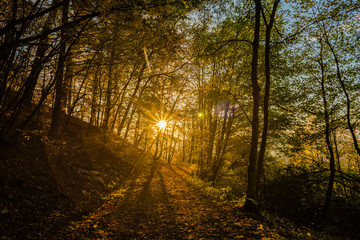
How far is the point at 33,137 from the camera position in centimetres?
787

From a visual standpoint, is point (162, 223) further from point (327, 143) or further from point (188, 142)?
point (327, 143)

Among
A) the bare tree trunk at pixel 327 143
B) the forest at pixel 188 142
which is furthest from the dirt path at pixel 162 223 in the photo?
the bare tree trunk at pixel 327 143

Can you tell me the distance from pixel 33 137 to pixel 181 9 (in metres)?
8.78

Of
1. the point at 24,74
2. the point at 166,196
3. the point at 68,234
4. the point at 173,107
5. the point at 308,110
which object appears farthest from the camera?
the point at 173,107

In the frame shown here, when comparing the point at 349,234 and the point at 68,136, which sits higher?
the point at 68,136

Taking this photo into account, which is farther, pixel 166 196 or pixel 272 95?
pixel 272 95

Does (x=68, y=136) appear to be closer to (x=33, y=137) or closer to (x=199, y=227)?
(x=33, y=137)

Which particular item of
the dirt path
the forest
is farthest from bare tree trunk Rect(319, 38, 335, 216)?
the dirt path

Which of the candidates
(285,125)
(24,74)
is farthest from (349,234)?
(24,74)

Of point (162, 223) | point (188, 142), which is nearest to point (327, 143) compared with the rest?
point (188, 142)

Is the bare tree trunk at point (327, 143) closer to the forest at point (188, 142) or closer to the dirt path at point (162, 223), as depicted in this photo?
the forest at point (188, 142)

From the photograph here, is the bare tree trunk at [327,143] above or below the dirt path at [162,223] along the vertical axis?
above

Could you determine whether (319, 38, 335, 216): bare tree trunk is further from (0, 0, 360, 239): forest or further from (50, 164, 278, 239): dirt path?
(50, 164, 278, 239): dirt path

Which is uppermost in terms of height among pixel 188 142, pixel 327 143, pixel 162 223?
pixel 327 143
